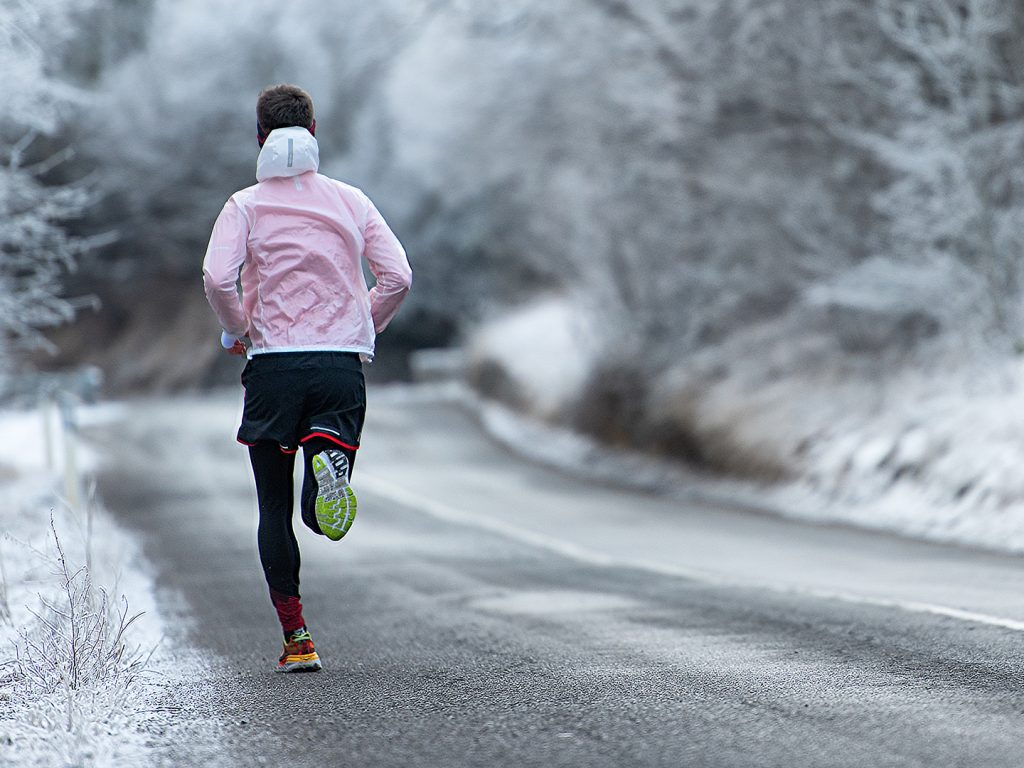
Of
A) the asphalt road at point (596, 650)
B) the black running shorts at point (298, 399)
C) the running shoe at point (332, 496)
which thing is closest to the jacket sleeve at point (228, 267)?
the black running shorts at point (298, 399)


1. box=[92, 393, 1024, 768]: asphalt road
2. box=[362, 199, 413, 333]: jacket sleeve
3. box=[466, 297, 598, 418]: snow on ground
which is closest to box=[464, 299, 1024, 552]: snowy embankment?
box=[466, 297, 598, 418]: snow on ground

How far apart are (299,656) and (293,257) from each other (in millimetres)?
1535

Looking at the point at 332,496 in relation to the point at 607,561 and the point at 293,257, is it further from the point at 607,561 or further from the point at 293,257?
the point at 607,561

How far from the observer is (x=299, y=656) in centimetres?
600

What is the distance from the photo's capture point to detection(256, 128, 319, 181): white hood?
19.4ft

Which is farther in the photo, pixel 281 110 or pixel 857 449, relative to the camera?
pixel 857 449

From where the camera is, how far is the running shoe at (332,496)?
5711 millimetres

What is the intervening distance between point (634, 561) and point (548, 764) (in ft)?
21.6

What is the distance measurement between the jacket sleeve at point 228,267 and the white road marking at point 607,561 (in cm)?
342

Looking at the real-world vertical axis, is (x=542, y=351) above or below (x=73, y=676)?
above

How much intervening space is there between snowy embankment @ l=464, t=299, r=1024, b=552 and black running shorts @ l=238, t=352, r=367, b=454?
672cm

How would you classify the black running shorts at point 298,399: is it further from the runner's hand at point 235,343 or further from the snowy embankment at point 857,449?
the snowy embankment at point 857,449

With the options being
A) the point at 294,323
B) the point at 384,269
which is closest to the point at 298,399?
the point at 294,323

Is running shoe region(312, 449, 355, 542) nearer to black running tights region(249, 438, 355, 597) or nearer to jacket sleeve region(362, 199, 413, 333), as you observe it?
black running tights region(249, 438, 355, 597)
